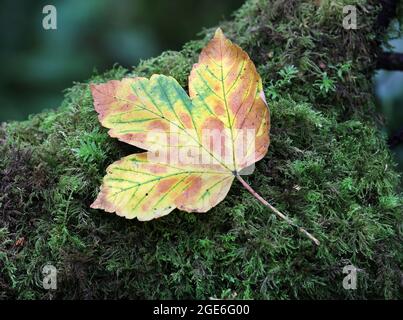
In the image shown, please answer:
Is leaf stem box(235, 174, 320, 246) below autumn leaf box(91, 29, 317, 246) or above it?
below

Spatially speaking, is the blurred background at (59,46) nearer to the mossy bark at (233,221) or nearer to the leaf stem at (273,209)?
the mossy bark at (233,221)

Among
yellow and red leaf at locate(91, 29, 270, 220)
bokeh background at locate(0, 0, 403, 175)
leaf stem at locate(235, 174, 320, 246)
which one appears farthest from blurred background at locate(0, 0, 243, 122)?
leaf stem at locate(235, 174, 320, 246)

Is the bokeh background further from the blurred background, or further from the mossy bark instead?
the mossy bark

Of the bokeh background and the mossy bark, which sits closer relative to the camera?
the mossy bark

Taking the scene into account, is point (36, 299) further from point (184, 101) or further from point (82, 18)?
point (82, 18)

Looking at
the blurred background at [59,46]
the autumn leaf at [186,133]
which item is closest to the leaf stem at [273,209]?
the autumn leaf at [186,133]

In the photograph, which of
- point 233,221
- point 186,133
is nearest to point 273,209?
point 233,221

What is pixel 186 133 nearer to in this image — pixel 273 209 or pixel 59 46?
pixel 273 209
